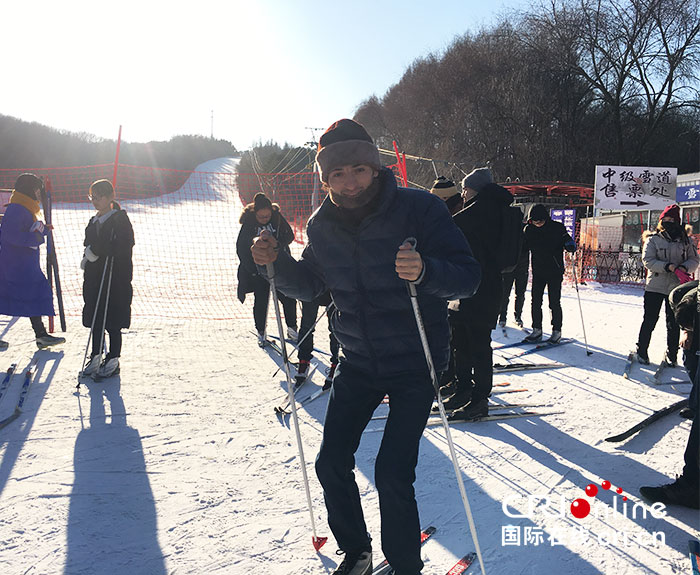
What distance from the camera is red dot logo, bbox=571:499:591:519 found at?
2.57 metres

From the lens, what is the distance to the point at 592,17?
26.9 metres

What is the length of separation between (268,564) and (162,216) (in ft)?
69.8

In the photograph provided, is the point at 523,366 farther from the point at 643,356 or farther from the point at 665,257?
the point at 665,257

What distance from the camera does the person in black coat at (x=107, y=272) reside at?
4465mm

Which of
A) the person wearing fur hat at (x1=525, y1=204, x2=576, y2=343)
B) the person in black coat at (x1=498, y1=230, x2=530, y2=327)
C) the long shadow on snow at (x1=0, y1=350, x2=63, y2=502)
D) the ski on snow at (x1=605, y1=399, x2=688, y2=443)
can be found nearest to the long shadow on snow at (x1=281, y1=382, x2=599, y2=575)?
the ski on snow at (x1=605, y1=399, x2=688, y2=443)

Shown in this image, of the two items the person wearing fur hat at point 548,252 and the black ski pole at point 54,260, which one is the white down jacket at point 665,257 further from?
the black ski pole at point 54,260

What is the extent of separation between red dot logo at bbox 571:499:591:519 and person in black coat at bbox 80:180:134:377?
4.03 metres

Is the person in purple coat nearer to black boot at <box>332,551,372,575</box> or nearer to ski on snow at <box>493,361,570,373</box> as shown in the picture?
black boot at <box>332,551,372,575</box>

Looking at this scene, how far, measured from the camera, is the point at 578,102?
94.2 feet

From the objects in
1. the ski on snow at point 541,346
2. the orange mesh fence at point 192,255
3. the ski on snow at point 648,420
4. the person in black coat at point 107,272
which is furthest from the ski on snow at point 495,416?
the orange mesh fence at point 192,255

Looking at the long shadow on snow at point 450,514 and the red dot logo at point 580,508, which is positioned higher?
the red dot logo at point 580,508

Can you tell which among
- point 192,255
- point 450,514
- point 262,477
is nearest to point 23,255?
point 262,477

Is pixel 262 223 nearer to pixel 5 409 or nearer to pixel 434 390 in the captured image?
pixel 5 409

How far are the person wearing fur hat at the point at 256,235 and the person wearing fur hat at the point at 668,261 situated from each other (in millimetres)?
3788
